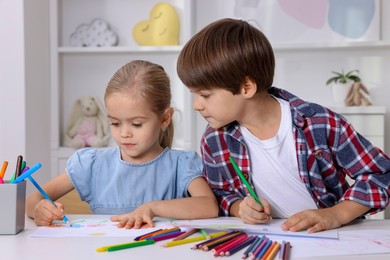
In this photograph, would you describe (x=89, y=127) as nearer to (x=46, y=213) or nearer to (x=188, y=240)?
(x=46, y=213)

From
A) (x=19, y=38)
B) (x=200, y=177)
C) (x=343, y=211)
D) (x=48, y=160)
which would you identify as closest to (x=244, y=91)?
(x=200, y=177)

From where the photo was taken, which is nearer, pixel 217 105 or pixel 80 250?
pixel 80 250

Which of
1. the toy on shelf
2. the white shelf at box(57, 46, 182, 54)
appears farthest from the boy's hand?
the toy on shelf

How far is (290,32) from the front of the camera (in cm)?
352

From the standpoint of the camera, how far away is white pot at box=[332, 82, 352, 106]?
336 cm

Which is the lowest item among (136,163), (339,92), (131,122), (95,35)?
(136,163)

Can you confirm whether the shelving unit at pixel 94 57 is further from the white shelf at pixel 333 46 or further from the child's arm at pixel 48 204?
the child's arm at pixel 48 204

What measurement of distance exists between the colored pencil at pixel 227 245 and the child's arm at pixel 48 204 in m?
0.40

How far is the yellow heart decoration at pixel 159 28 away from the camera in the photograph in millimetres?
3486

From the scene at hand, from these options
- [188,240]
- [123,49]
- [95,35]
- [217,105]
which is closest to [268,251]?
[188,240]

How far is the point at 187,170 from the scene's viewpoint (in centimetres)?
154

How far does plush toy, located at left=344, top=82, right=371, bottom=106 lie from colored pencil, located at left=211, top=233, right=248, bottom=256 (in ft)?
7.72

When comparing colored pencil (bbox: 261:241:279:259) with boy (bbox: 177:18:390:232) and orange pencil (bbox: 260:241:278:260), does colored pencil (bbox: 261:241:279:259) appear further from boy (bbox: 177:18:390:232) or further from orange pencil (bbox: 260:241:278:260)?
boy (bbox: 177:18:390:232)

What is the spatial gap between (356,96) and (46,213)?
238 centimetres
